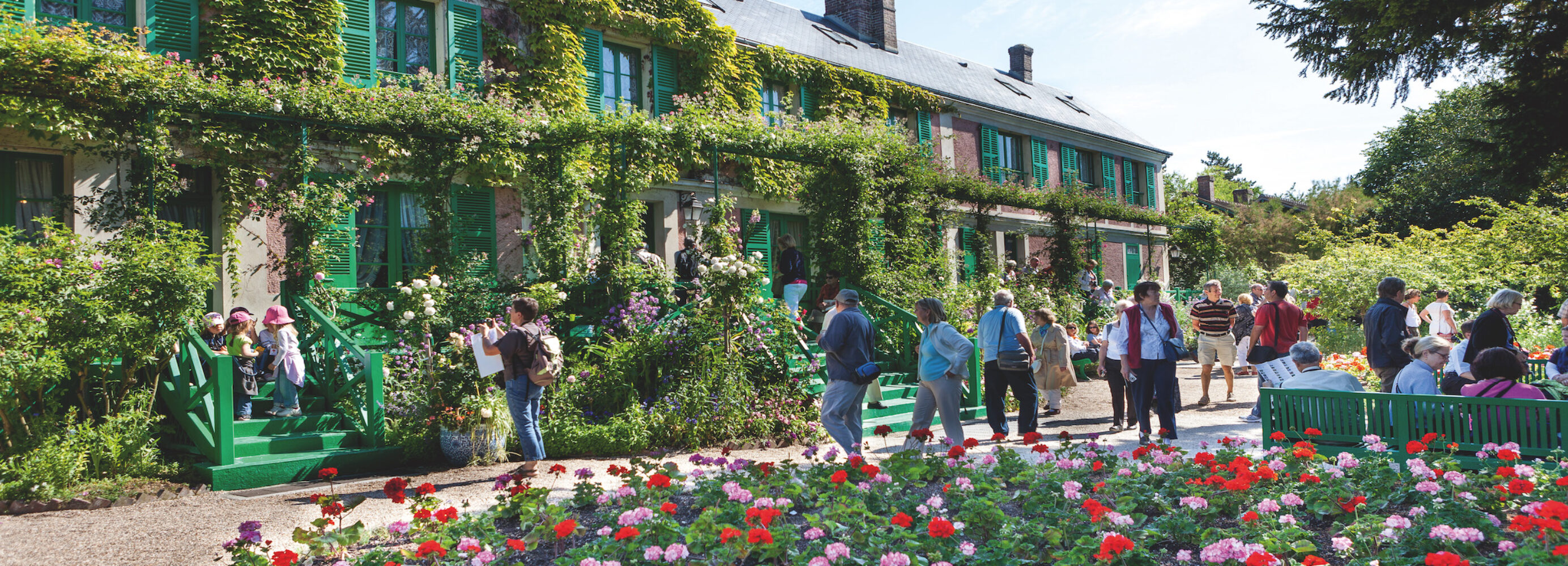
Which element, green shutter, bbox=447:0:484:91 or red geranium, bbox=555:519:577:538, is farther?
green shutter, bbox=447:0:484:91

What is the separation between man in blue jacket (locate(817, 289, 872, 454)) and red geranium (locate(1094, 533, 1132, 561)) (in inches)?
132

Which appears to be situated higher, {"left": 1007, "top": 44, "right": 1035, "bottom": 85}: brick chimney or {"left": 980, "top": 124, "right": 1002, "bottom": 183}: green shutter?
{"left": 1007, "top": 44, "right": 1035, "bottom": 85}: brick chimney

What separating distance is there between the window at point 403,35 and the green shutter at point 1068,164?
46.3 feet

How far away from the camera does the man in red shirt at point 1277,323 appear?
8.45 metres

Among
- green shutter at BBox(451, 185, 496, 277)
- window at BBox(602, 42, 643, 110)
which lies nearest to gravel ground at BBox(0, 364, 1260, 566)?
green shutter at BBox(451, 185, 496, 277)

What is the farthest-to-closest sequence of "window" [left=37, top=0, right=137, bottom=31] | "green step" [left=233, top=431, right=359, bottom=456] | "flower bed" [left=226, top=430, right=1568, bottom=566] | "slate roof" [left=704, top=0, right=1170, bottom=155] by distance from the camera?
"slate roof" [left=704, top=0, right=1170, bottom=155] < "window" [left=37, top=0, right=137, bottom=31] < "green step" [left=233, top=431, right=359, bottom=456] < "flower bed" [left=226, top=430, right=1568, bottom=566]

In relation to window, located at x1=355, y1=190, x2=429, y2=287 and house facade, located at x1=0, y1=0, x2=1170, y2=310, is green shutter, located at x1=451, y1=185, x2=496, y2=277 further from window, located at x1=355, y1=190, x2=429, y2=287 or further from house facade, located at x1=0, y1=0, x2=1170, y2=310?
window, located at x1=355, y1=190, x2=429, y2=287

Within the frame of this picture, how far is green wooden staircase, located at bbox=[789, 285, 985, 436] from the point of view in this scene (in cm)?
896

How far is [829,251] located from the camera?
472 inches

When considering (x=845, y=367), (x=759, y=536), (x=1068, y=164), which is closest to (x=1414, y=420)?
(x=845, y=367)

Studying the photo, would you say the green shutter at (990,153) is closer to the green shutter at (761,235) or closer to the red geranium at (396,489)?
the green shutter at (761,235)

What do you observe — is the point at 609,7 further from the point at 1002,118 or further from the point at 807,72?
the point at 1002,118

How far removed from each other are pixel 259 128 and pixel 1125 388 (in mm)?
8842

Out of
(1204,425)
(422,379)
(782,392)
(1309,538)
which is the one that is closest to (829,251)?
(782,392)
